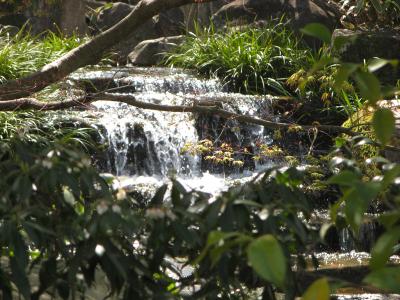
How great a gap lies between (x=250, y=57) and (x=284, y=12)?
7.62ft

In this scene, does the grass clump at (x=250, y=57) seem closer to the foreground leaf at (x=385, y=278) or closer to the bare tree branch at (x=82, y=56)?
the bare tree branch at (x=82, y=56)

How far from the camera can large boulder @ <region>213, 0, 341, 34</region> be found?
13.0 meters

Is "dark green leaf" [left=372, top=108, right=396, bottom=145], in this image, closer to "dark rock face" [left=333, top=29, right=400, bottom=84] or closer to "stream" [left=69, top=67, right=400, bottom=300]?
"stream" [left=69, top=67, right=400, bottom=300]

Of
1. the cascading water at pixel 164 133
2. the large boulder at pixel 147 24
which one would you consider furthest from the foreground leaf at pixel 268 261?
the large boulder at pixel 147 24

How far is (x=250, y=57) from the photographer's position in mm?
11156

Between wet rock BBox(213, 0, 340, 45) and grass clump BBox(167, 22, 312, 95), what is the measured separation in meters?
0.70

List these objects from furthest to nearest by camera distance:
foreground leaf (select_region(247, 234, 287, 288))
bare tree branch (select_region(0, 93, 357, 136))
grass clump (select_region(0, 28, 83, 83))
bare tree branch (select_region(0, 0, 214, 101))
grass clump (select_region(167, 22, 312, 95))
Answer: grass clump (select_region(167, 22, 312, 95)) → grass clump (select_region(0, 28, 83, 83)) → bare tree branch (select_region(0, 0, 214, 101)) → bare tree branch (select_region(0, 93, 357, 136)) → foreground leaf (select_region(247, 234, 287, 288))

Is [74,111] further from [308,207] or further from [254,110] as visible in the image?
[308,207]

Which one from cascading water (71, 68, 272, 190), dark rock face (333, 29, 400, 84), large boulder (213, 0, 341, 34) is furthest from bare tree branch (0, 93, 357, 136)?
large boulder (213, 0, 341, 34)

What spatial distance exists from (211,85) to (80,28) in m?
6.12

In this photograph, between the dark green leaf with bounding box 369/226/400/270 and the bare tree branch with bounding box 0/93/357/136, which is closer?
the dark green leaf with bounding box 369/226/400/270

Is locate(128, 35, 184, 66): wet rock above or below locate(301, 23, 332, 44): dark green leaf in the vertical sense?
below

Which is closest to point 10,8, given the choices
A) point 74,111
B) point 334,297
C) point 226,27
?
point 226,27

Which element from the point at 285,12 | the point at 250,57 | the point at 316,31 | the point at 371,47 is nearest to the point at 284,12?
the point at 285,12
